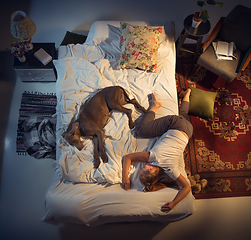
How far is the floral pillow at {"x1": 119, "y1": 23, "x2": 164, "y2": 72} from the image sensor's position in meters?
2.75

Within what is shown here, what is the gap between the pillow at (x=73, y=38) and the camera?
3.36m

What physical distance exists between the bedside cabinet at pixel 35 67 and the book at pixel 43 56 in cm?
4

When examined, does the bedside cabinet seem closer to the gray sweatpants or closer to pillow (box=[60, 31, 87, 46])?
pillow (box=[60, 31, 87, 46])

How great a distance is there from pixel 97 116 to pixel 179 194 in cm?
A: 127

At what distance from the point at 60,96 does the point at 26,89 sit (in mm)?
1005

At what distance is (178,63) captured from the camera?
11.4 ft

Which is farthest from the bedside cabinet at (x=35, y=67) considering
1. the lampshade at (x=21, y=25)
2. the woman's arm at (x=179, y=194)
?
the woman's arm at (x=179, y=194)

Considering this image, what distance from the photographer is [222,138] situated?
3.02 metres

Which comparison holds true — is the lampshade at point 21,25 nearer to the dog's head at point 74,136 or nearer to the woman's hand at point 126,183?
the dog's head at point 74,136

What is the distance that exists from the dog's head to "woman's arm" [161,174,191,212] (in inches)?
44.0

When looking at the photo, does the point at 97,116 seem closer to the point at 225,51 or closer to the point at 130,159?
the point at 130,159

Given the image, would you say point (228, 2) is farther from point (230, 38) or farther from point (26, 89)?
point (26, 89)

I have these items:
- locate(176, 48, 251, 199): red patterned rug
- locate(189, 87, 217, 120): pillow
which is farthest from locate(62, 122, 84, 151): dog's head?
locate(189, 87, 217, 120): pillow

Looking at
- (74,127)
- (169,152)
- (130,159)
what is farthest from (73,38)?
(169,152)
